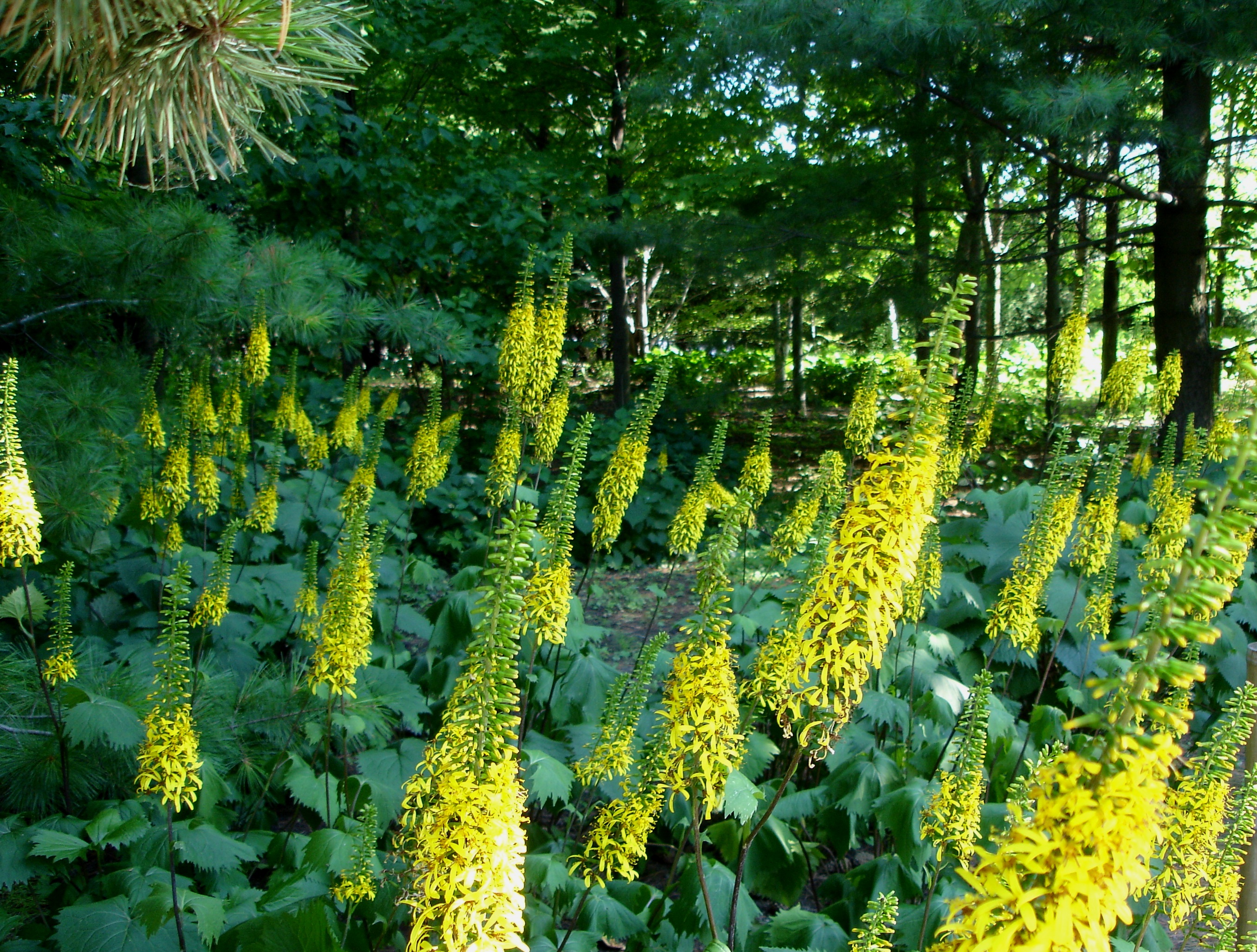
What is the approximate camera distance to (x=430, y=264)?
9.98 m

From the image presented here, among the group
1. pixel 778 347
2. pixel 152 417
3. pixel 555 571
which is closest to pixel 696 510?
pixel 555 571

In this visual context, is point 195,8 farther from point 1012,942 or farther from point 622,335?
point 622,335

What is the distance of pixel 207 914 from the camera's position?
2.56 metres

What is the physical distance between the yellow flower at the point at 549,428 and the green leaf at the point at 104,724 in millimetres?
2179

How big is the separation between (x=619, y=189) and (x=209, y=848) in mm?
10366

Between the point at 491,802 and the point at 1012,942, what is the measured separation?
835 mm

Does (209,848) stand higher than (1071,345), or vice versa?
(1071,345)

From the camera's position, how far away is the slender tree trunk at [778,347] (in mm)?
11195

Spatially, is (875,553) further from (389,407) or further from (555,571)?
(389,407)

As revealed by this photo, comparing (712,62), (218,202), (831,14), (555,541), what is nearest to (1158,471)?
(831,14)

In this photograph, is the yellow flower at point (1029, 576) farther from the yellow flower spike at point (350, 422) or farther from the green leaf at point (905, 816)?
the yellow flower spike at point (350, 422)

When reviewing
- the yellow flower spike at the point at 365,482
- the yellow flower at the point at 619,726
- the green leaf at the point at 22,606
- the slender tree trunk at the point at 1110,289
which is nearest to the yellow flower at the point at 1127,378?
the slender tree trunk at the point at 1110,289

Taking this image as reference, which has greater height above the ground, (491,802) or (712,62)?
(712,62)

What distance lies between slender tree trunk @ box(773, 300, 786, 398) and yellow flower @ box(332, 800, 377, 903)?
353 inches
